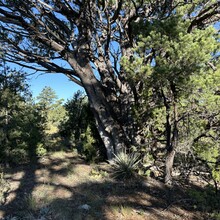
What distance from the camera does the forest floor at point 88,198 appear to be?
4082 mm

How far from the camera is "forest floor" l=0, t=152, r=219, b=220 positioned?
408 centimetres

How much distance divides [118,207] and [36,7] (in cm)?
655

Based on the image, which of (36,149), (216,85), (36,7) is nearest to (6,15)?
(36,7)

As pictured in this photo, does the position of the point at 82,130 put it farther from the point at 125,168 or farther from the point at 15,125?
the point at 125,168

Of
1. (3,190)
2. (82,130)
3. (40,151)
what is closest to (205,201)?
(3,190)

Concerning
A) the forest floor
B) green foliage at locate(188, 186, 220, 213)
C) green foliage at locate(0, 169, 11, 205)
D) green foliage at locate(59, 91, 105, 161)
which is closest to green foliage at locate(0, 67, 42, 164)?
the forest floor

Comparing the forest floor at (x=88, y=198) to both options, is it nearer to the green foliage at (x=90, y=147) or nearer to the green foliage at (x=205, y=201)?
the green foliage at (x=205, y=201)

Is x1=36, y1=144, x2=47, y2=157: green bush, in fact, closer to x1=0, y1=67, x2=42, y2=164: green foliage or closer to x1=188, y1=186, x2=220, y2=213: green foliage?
x1=0, y1=67, x2=42, y2=164: green foliage

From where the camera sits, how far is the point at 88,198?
4.75 metres

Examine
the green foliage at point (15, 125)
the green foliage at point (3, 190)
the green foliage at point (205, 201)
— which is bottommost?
the green foliage at point (205, 201)

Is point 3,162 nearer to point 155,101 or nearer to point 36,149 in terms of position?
point 36,149

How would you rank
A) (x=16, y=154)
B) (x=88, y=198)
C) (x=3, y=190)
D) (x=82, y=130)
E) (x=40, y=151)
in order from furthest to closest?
(x=82, y=130) → (x=40, y=151) → (x=16, y=154) → (x=3, y=190) → (x=88, y=198)

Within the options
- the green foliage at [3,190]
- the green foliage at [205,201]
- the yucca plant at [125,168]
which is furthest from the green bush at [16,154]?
the green foliage at [205,201]

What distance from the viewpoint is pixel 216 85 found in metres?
4.28
